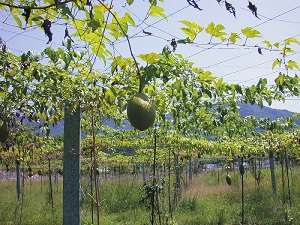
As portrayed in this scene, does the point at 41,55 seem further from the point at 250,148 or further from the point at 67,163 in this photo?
the point at 250,148

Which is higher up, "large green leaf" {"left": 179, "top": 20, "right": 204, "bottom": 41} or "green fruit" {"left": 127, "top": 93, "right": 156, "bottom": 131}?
"large green leaf" {"left": 179, "top": 20, "right": 204, "bottom": 41}

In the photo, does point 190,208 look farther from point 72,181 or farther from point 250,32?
point 250,32

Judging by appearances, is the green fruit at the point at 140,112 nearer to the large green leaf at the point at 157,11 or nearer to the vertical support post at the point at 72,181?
the large green leaf at the point at 157,11

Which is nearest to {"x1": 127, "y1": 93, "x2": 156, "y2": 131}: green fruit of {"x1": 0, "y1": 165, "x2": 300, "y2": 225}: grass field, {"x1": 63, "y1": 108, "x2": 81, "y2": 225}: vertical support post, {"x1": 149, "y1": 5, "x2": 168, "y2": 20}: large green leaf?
{"x1": 149, "y1": 5, "x2": 168, "y2": 20}: large green leaf

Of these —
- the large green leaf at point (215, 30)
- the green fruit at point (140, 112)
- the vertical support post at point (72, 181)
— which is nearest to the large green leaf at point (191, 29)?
the large green leaf at point (215, 30)

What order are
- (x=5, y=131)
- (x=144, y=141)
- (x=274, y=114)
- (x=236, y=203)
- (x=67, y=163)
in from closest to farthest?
(x=5, y=131)
(x=67, y=163)
(x=144, y=141)
(x=236, y=203)
(x=274, y=114)

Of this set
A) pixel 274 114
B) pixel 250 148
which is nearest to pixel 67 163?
pixel 250 148

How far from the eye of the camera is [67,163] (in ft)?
11.7

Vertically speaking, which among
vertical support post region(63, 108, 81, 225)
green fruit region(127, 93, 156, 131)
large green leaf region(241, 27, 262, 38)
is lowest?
vertical support post region(63, 108, 81, 225)

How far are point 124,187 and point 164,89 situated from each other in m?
9.43

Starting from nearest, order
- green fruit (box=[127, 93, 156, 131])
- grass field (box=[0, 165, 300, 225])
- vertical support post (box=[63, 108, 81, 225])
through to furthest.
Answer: green fruit (box=[127, 93, 156, 131]), vertical support post (box=[63, 108, 81, 225]), grass field (box=[0, 165, 300, 225])

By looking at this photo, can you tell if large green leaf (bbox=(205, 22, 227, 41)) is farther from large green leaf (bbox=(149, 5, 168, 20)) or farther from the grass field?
the grass field

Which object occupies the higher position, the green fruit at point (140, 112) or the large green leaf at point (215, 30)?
the large green leaf at point (215, 30)

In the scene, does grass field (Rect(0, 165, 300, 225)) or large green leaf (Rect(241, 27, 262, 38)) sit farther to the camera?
grass field (Rect(0, 165, 300, 225))
